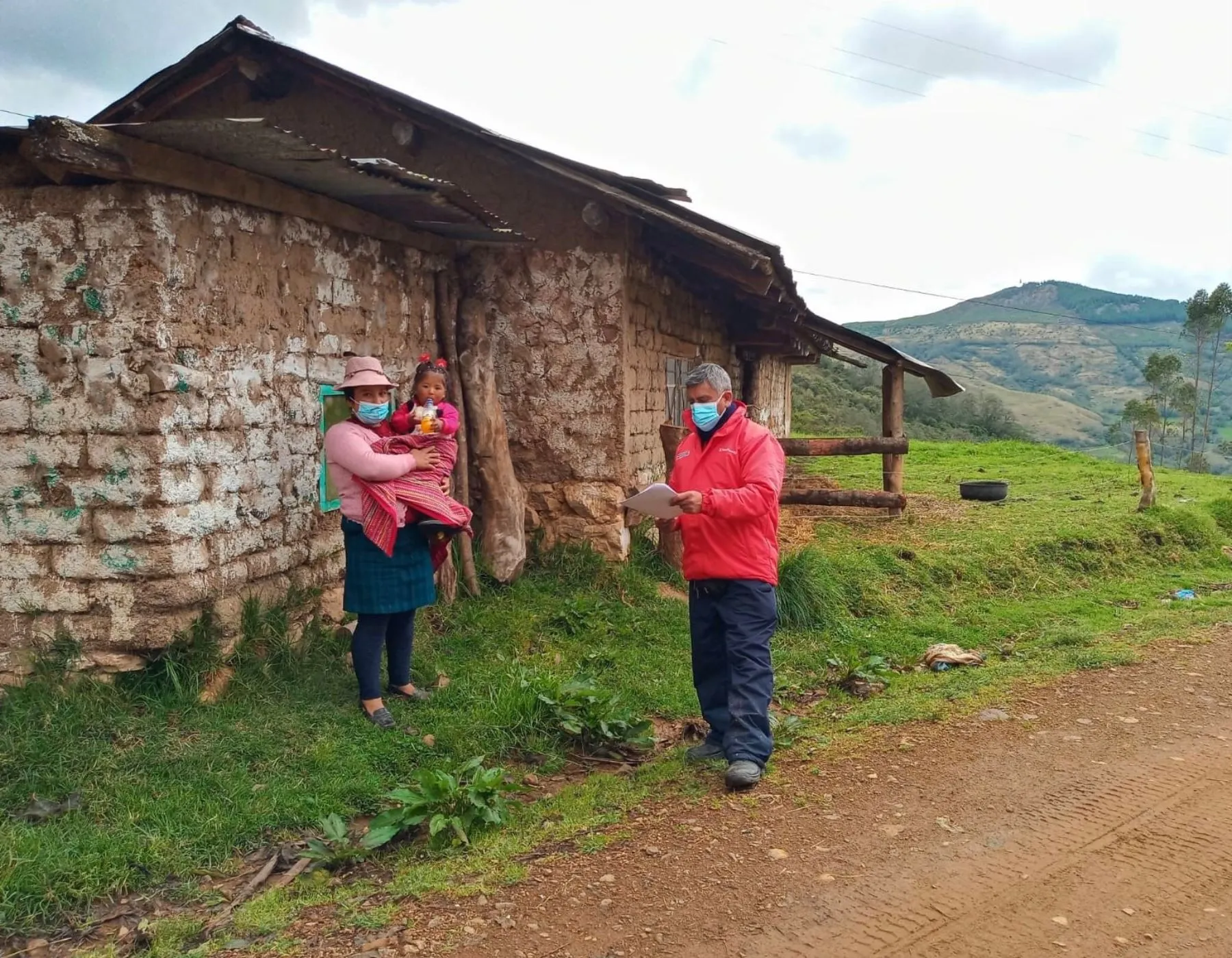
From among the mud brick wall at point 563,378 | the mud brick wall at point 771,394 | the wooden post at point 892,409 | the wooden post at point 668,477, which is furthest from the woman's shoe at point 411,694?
the mud brick wall at point 771,394

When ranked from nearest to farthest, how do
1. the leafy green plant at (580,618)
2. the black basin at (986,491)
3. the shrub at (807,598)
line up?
the leafy green plant at (580,618) → the shrub at (807,598) → the black basin at (986,491)

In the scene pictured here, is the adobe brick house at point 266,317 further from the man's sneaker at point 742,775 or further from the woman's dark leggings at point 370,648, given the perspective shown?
the man's sneaker at point 742,775

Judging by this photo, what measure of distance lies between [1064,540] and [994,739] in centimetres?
597

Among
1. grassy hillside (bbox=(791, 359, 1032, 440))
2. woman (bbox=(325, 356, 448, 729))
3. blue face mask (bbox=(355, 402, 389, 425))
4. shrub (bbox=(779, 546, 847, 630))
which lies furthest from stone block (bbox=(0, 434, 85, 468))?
grassy hillside (bbox=(791, 359, 1032, 440))

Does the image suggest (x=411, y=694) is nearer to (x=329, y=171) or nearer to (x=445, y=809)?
(x=445, y=809)

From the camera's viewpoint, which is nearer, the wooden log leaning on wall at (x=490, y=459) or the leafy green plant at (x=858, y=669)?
the leafy green plant at (x=858, y=669)

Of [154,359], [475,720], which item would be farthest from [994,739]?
[154,359]

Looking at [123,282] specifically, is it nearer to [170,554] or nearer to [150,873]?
[170,554]

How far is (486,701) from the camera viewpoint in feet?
16.5

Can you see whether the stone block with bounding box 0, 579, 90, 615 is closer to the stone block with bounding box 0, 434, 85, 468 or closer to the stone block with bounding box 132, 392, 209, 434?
the stone block with bounding box 0, 434, 85, 468

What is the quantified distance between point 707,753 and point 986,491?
9607 millimetres

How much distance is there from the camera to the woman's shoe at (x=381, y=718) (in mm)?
4695

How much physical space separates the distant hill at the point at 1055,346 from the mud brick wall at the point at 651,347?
239ft

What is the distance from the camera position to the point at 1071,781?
162 inches
